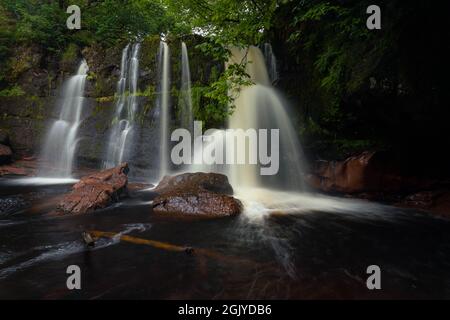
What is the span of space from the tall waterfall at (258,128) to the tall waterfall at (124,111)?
11.9 ft

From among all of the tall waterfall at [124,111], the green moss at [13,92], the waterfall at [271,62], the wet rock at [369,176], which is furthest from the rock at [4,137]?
the wet rock at [369,176]

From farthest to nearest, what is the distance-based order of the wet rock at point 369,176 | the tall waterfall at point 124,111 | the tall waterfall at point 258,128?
the tall waterfall at point 124,111 < the tall waterfall at point 258,128 < the wet rock at point 369,176

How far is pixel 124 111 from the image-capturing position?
13.4m

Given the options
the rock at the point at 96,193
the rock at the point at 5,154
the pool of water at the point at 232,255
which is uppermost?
the rock at the point at 5,154

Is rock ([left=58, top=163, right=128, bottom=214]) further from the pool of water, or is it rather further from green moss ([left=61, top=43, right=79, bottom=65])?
green moss ([left=61, top=43, right=79, bottom=65])

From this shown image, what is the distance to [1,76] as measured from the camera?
14977 mm

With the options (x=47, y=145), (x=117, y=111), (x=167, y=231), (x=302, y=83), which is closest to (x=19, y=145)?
(x=47, y=145)

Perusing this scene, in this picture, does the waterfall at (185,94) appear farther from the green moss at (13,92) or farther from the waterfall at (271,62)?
the green moss at (13,92)

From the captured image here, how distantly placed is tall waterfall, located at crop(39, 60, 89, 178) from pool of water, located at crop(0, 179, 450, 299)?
661cm

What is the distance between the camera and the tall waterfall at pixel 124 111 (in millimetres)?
12875

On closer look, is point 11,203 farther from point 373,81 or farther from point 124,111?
point 373,81

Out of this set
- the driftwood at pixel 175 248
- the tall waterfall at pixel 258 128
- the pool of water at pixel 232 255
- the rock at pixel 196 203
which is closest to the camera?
the pool of water at pixel 232 255

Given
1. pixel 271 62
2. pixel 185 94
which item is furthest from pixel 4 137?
pixel 271 62

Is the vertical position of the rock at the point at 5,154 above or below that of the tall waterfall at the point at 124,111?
below
